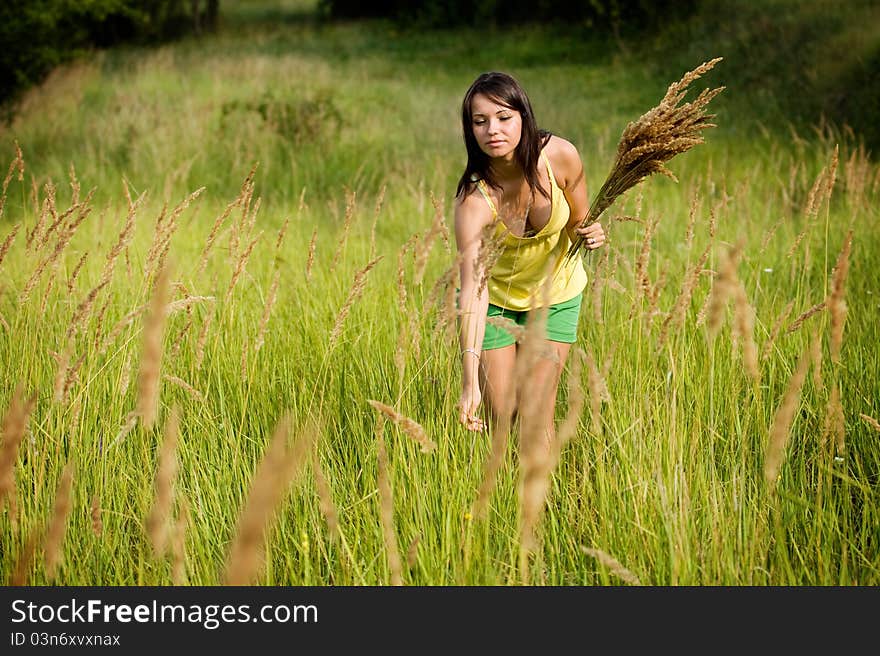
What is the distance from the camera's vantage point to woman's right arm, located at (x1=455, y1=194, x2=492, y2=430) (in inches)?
82.8

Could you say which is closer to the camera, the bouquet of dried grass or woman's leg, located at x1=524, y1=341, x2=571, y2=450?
the bouquet of dried grass

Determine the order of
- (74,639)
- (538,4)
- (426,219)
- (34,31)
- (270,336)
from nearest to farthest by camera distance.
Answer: (74,639) → (270,336) → (426,219) → (34,31) → (538,4)

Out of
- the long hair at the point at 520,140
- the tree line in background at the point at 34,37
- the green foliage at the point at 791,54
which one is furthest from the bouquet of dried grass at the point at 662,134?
the tree line in background at the point at 34,37

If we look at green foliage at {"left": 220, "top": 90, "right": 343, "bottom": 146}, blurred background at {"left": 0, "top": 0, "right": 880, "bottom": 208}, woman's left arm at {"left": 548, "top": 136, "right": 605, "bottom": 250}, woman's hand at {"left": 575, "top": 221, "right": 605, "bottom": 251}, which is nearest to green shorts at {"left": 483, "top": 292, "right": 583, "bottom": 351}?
woman's left arm at {"left": 548, "top": 136, "right": 605, "bottom": 250}

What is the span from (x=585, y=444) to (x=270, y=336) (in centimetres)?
123

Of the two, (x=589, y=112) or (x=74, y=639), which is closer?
(x=74, y=639)

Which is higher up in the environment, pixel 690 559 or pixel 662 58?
pixel 662 58

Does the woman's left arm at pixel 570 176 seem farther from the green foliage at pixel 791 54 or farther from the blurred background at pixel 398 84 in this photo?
the green foliage at pixel 791 54

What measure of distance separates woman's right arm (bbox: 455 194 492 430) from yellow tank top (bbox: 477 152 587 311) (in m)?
0.09

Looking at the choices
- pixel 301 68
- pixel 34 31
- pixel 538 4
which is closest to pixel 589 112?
pixel 301 68

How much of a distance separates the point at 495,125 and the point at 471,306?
0.69 metres

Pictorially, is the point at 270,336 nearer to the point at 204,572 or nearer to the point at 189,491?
the point at 189,491

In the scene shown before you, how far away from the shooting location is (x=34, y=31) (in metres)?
11.2

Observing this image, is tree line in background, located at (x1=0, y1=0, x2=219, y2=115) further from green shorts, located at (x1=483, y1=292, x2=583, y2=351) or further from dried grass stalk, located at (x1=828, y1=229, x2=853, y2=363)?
dried grass stalk, located at (x1=828, y1=229, x2=853, y2=363)
